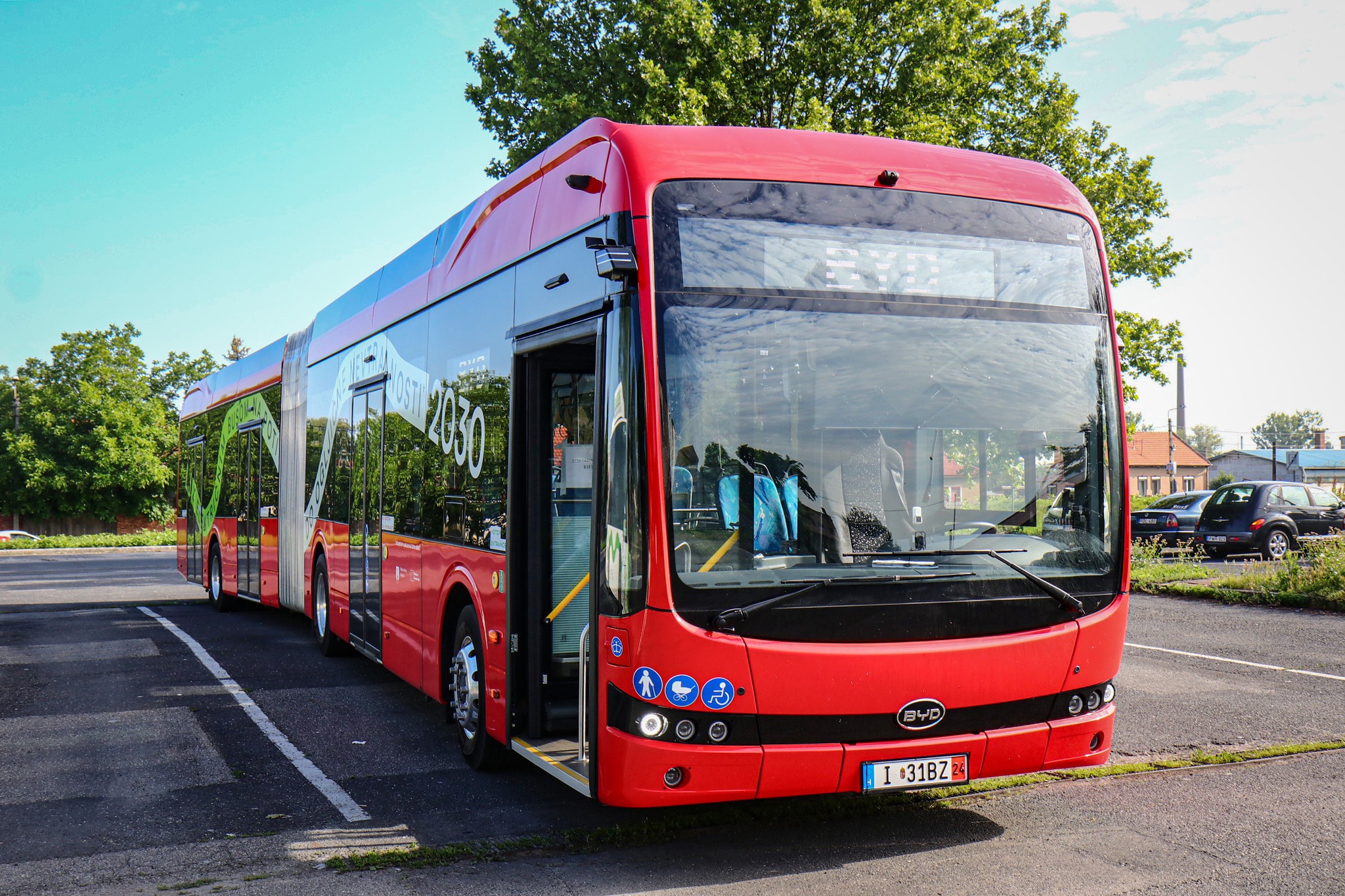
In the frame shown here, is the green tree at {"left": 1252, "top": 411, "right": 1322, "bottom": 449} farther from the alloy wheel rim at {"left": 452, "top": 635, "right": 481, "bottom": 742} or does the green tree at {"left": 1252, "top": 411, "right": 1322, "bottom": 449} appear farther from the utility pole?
the alloy wheel rim at {"left": 452, "top": 635, "right": 481, "bottom": 742}

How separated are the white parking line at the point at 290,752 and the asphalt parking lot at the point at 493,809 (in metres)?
0.04

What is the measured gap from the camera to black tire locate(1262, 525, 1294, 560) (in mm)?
22922

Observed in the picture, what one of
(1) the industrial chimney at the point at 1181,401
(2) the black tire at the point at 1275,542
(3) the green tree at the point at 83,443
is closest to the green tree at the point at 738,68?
(2) the black tire at the point at 1275,542

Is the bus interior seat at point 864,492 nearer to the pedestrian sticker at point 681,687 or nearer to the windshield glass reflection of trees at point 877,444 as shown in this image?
the windshield glass reflection of trees at point 877,444

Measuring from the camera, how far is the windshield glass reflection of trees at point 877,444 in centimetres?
458

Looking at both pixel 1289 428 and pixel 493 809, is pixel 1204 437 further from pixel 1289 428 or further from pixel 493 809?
pixel 493 809

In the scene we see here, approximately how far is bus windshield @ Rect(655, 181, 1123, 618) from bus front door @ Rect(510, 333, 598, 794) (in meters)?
1.24

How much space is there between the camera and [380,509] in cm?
868

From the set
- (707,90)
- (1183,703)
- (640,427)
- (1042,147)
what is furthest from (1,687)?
(1042,147)

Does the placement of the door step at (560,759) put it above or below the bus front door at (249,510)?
below

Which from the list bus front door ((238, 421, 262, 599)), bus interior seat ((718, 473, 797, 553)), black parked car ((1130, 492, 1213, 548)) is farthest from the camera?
black parked car ((1130, 492, 1213, 548))

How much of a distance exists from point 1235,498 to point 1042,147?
32.4 ft

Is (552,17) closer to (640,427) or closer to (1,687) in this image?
(1,687)

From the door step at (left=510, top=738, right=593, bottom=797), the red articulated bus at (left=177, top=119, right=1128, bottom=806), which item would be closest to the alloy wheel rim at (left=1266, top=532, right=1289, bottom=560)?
the red articulated bus at (left=177, top=119, right=1128, bottom=806)
